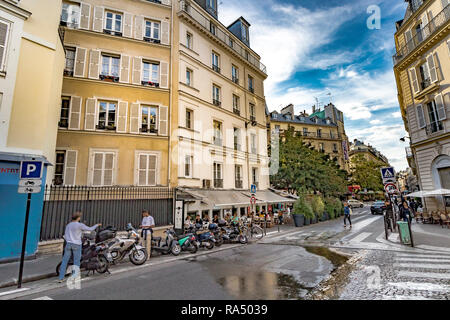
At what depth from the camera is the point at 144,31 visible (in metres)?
14.6

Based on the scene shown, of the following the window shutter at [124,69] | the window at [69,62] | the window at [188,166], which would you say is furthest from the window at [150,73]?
the window at [188,166]

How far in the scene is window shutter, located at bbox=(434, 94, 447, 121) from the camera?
15.7m

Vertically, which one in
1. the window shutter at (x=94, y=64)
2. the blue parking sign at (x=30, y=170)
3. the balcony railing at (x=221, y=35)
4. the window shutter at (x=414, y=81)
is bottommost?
the blue parking sign at (x=30, y=170)

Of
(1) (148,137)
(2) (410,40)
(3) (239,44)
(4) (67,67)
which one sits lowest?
(1) (148,137)

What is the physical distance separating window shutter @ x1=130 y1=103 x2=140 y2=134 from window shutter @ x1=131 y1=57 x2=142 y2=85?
1433 mm

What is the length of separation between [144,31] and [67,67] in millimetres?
4943

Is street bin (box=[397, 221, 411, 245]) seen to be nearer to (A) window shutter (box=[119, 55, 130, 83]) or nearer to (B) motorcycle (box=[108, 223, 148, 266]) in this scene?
(B) motorcycle (box=[108, 223, 148, 266])

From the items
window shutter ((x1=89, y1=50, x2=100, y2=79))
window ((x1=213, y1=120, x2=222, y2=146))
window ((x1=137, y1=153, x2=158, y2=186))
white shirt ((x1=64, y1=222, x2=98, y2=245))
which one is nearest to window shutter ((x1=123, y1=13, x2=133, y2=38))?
window shutter ((x1=89, y1=50, x2=100, y2=79))

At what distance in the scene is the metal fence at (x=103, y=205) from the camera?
910 cm

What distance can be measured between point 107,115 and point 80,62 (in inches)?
122

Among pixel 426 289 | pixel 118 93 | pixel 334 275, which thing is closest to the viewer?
pixel 426 289

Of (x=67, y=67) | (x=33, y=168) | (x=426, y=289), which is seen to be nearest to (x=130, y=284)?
(x=33, y=168)

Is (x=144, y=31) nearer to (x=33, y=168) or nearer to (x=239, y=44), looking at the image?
(x=239, y=44)

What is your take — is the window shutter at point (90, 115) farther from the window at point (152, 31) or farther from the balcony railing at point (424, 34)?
the balcony railing at point (424, 34)
